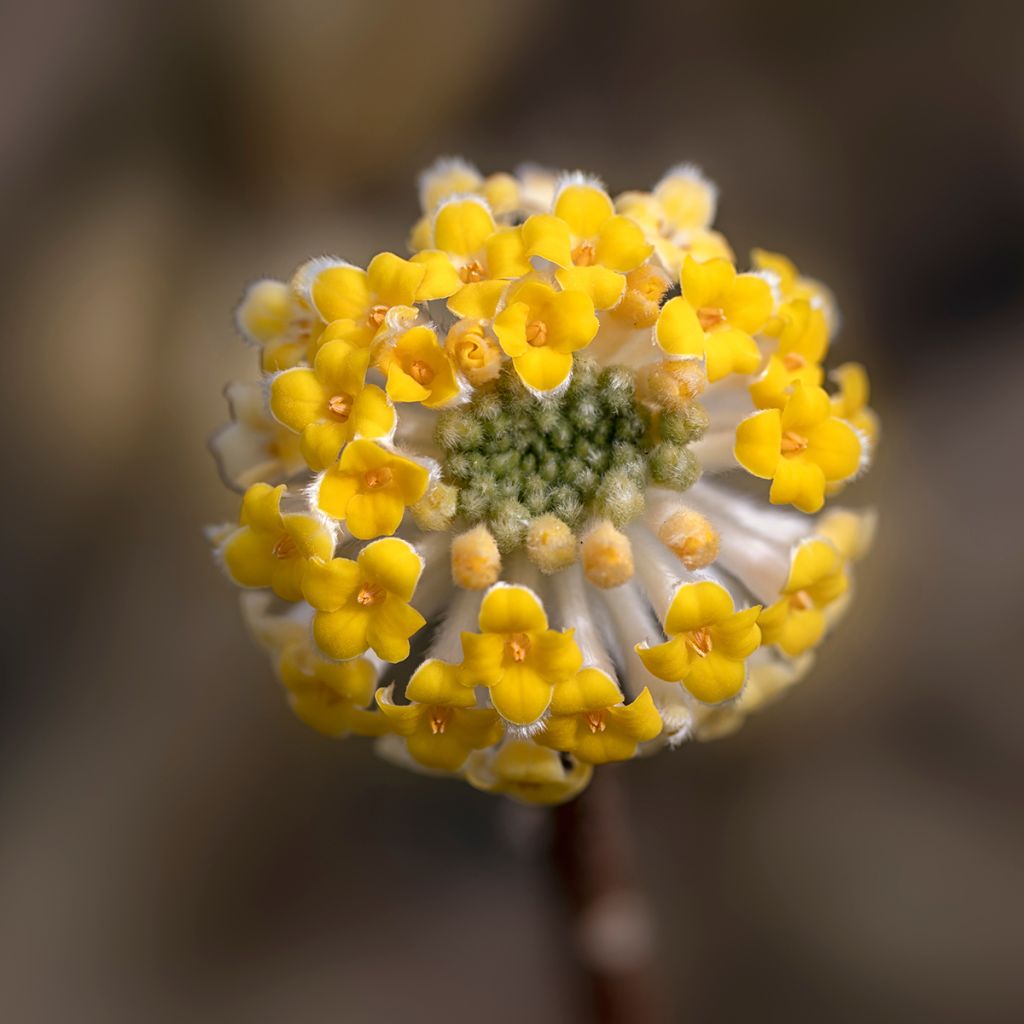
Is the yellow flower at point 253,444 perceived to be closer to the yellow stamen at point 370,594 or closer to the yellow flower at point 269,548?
the yellow flower at point 269,548

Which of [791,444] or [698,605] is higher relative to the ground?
[791,444]

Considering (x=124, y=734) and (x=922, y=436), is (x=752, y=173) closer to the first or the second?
(x=922, y=436)

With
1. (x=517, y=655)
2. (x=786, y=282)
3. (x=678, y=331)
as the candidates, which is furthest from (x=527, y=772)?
(x=786, y=282)

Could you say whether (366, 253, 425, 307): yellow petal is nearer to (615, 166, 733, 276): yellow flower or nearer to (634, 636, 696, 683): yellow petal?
(615, 166, 733, 276): yellow flower

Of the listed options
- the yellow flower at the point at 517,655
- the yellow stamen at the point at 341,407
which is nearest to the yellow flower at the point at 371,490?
the yellow stamen at the point at 341,407

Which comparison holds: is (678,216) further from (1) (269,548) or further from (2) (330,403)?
(1) (269,548)
